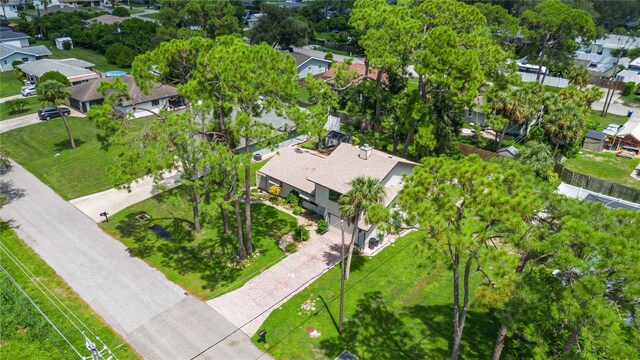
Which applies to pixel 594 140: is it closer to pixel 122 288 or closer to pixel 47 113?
pixel 122 288

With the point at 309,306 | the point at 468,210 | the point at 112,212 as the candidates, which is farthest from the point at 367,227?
the point at 112,212

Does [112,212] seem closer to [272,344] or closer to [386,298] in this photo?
[272,344]

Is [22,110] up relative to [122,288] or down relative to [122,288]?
up

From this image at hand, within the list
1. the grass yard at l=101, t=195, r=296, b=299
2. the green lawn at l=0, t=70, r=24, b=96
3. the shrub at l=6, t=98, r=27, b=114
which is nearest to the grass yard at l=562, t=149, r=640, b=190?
the grass yard at l=101, t=195, r=296, b=299

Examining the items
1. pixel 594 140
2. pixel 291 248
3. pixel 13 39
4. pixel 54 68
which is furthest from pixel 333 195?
pixel 13 39

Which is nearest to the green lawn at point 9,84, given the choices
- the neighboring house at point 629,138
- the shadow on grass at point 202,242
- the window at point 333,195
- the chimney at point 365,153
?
the shadow on grass at point 202,242

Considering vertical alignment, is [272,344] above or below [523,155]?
below
